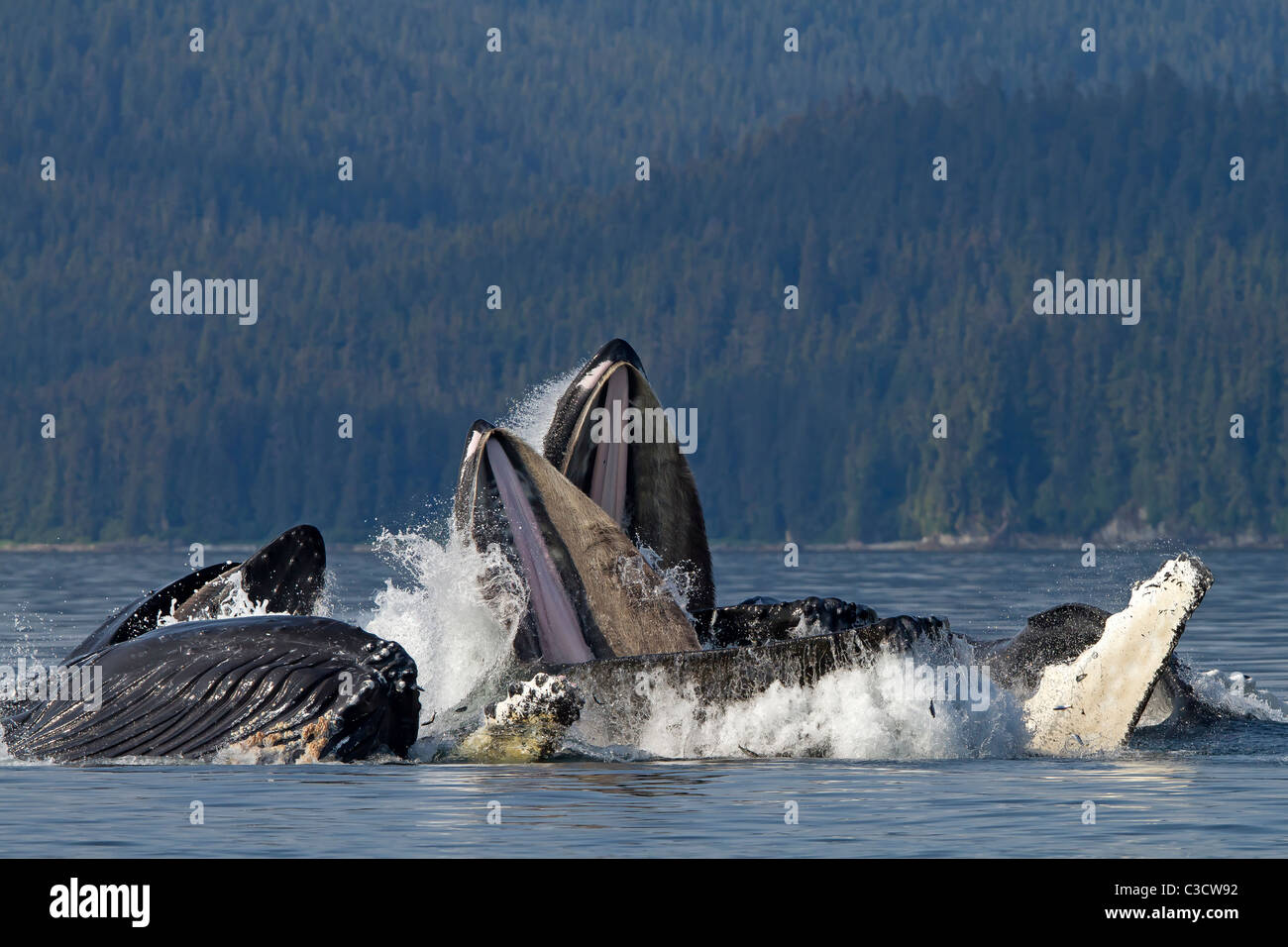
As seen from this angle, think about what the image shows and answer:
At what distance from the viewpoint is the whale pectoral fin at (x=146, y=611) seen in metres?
19.3

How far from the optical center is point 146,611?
19.6 m

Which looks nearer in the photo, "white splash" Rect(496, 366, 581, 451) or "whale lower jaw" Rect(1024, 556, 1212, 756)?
"whale lower jaw" Rect(1024, 556, 1212, 756)

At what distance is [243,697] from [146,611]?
261 centimetres

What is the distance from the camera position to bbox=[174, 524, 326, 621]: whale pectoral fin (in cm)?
1955

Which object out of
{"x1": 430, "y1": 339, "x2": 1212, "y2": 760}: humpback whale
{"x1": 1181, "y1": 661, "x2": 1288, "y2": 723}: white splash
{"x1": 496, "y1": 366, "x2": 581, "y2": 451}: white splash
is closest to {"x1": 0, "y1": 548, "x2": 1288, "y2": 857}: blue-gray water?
{"x1": 430, "y1": 339, "x2": 1212, "y2": 760}: humpback whale

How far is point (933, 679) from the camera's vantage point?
692 inches

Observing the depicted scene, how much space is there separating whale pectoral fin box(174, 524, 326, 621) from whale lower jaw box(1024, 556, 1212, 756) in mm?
6271

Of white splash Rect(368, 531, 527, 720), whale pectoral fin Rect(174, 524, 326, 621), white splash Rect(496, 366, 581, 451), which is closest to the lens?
white splash Rect(368, 531, 527, 720)

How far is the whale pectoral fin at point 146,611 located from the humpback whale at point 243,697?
1.28m

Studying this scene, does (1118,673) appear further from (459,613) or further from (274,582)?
(274,582)

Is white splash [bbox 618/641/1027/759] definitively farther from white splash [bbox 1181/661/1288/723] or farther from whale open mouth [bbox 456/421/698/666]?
white splash [bbox 1181/661/1288/723]

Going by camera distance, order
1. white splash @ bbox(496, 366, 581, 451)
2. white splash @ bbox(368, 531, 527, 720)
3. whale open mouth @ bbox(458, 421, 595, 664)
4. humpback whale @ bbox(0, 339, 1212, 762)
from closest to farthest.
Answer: humpback whale @ bbox(0, 339, 1212, 762) < whale open mouth @ bbox(458, 421, 595, 664) < white splash @ bbox(368, 531, 527, 720) < white splash @ bbox(496, 366, 581, 451)

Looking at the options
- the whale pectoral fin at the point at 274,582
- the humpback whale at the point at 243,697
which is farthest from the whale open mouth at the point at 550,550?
the whale pectoral fin at the point at 274,582
